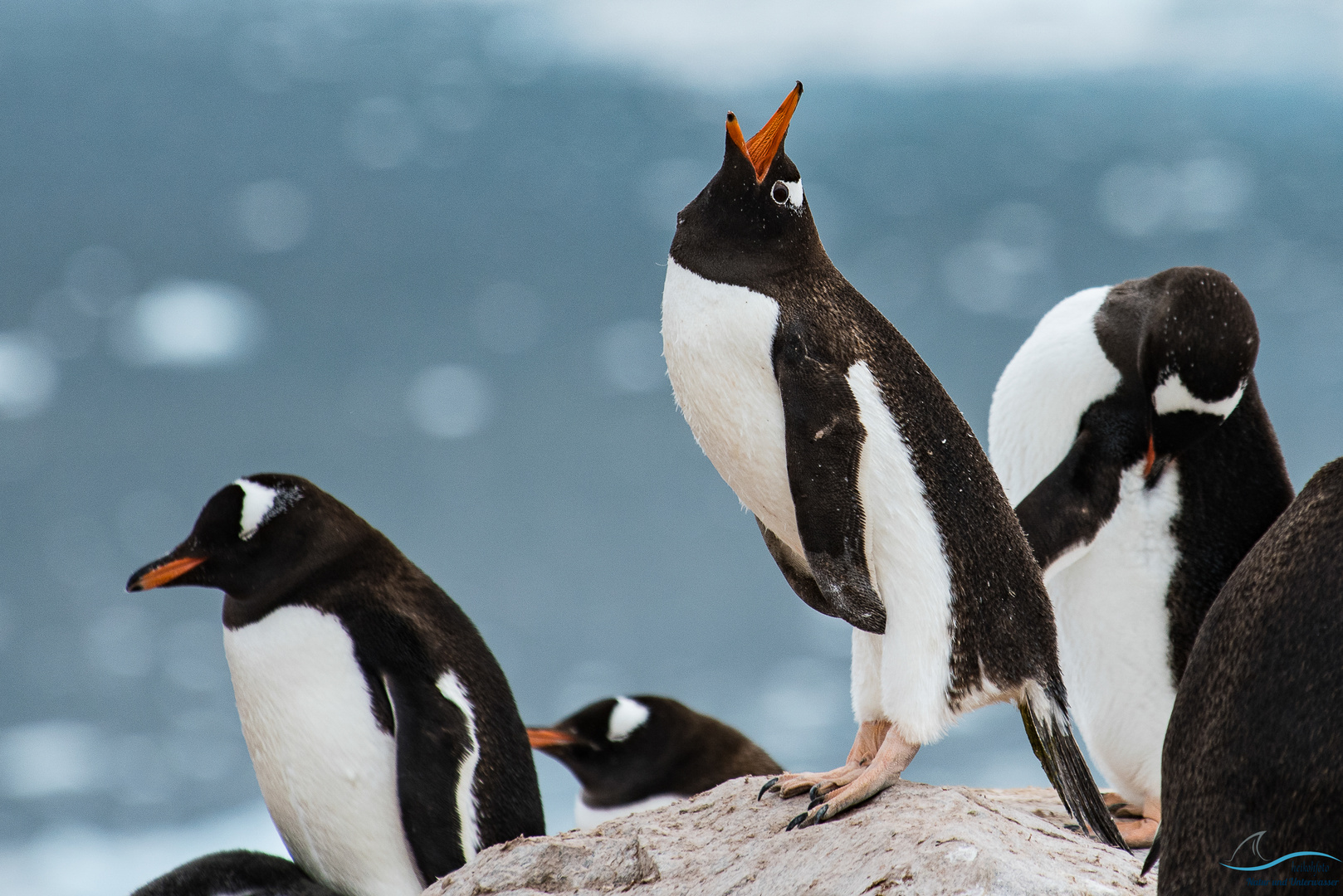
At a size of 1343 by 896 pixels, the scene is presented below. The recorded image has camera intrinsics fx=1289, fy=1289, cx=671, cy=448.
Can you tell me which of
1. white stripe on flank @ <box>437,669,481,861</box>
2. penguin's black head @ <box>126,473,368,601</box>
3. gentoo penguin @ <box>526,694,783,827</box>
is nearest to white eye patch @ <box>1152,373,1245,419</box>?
gentoo penguin @ <box>526,694,783,827</box>

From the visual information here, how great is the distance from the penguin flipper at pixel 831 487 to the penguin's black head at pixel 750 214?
0.54 ft

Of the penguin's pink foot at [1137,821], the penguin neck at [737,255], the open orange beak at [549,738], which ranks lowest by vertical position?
the penguin's pink foot at [1137,821]

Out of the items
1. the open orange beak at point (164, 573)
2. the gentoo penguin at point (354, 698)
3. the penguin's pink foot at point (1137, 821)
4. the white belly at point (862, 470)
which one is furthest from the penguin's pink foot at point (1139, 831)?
the open orange beak at point (164, 573)

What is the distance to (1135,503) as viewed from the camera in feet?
7.63

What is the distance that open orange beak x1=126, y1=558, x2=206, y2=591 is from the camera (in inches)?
83.0

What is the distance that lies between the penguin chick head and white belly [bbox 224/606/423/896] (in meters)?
1.42

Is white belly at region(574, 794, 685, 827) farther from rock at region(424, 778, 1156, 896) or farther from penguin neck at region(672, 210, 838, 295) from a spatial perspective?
penguin neck at region(672, 210, 838, 295)

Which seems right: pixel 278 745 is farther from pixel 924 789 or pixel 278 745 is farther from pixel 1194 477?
pixel 1194 477

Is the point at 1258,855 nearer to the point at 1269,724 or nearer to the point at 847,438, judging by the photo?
the point at 1269,724

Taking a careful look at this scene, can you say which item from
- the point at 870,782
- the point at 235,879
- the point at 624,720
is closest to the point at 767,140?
the point at 870,782

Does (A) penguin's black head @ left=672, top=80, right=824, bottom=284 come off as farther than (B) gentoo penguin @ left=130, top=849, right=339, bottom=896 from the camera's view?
No

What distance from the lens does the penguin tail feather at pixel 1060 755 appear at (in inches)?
63.5

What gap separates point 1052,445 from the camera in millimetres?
2385

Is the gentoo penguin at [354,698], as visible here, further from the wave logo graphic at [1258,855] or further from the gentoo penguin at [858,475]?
the wave logo graphic at [1258,855]
